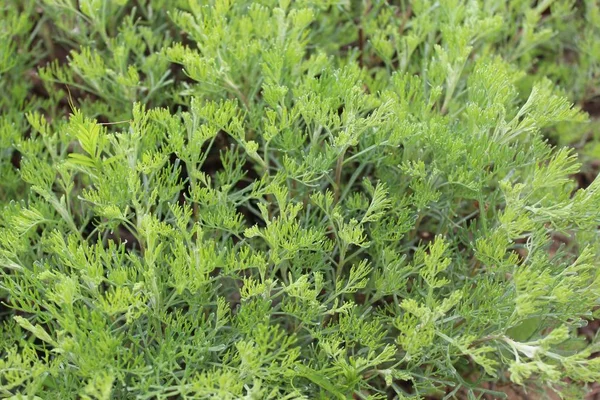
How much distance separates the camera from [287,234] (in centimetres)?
164

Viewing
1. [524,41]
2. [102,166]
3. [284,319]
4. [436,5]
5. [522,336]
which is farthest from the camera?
[524,41]

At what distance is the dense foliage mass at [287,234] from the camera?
154 cm

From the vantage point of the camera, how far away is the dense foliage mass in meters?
1.54

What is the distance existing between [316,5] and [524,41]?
82 cm

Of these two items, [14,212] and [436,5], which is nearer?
[14,212]

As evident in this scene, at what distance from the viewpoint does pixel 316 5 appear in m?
2.15

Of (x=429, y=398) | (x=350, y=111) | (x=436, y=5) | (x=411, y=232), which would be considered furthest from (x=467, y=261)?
(x=436, y=5)

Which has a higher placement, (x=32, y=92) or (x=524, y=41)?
(x=524, y=41)

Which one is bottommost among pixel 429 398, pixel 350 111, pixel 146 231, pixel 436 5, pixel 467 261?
pixel 429 398

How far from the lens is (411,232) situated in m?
2.01

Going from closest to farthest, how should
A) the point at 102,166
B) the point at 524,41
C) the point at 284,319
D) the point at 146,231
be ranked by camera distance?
the point at 146,231, the point at 102,166, the point at 284,319, the point at 524,41

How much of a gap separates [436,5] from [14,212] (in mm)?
1477

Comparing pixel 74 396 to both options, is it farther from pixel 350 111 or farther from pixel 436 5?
pixel 436 5

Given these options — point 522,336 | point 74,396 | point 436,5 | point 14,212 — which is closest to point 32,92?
point 14,212
